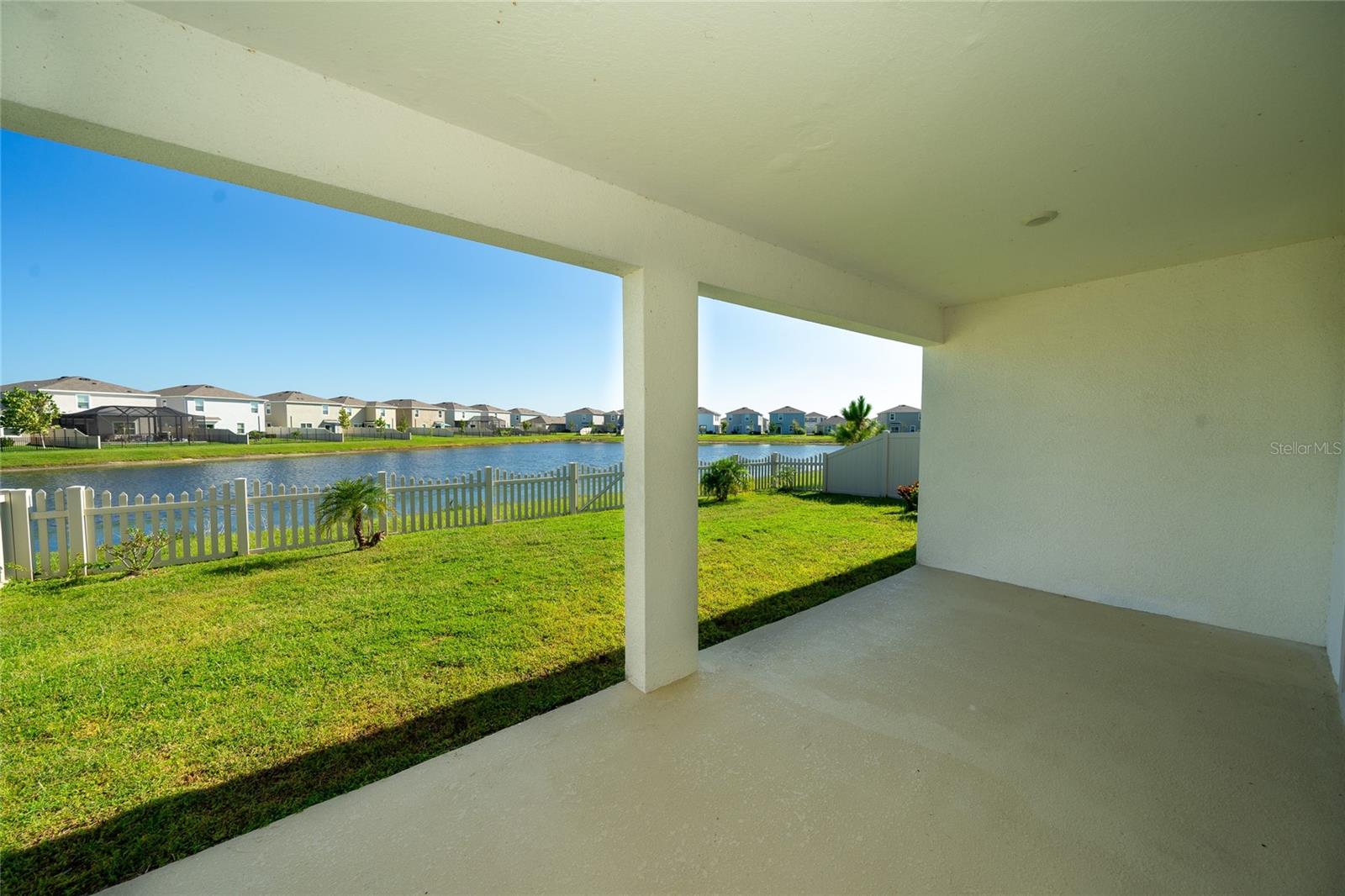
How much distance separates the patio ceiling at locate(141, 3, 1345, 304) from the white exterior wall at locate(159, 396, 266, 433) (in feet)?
55.5

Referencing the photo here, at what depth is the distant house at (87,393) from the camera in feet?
27.6

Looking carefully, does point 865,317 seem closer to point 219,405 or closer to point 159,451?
point 159,451

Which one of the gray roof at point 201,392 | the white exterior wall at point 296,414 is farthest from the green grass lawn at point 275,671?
the white exterior wall at point 296,414

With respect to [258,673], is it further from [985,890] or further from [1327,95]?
[1327,95]

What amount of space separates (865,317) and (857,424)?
12335mm

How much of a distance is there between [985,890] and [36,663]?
15.9 feet

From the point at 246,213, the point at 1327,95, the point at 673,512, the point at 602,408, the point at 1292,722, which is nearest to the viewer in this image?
the point at 1327,95

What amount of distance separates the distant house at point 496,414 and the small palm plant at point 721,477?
80.2 feet

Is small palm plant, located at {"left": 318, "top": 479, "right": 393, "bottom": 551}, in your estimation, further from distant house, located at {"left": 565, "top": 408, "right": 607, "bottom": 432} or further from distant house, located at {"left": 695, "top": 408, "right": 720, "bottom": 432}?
distant house, located at {"left": 565, "top": 408, "right": 607, "bottom": 432}

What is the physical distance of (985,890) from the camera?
1412mm

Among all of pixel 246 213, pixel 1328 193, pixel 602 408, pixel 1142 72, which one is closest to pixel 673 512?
pixel 1142 72

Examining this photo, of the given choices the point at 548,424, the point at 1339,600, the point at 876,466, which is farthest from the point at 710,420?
the point at 1339,600

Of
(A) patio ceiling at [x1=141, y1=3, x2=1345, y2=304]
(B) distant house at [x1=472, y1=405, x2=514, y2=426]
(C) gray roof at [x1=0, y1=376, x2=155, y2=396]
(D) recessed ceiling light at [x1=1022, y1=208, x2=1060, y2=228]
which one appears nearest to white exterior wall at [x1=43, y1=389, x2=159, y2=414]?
(C) gray roof at [x1=0, y1=376, x2=155, y2=396]

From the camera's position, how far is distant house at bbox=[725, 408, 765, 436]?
37853 mm
